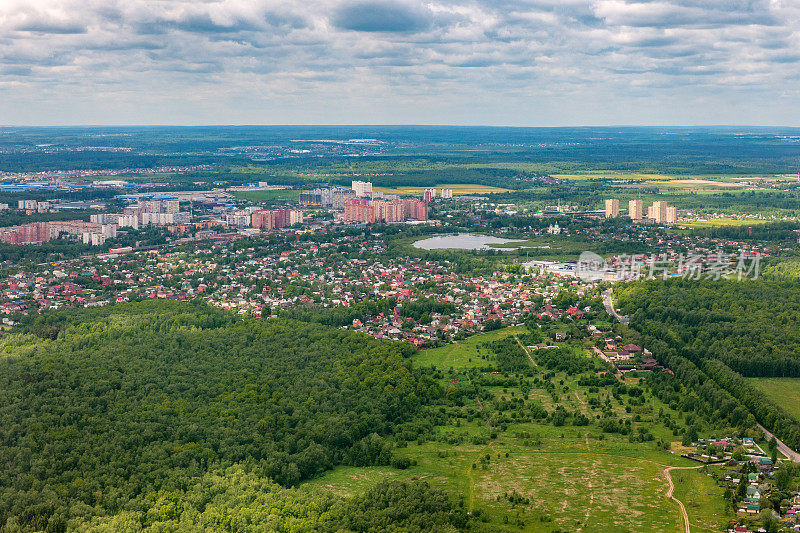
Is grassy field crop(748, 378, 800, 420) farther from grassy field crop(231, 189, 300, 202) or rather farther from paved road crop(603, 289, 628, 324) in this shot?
grassy field crop(231, 189, 300, 202)

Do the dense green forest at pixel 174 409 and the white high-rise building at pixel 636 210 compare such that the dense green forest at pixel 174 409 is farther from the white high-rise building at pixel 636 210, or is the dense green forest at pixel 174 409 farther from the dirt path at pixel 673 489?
the white high-rise building at pixel 636 210

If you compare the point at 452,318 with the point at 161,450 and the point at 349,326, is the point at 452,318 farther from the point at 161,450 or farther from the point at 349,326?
the point at 161,450

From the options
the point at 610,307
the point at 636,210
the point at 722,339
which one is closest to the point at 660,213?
the point at 636,210

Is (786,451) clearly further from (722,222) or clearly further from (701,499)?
(722,222)

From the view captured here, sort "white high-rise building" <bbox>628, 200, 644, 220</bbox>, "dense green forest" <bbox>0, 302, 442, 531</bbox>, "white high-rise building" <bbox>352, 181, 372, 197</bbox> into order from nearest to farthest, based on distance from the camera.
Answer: "dense green forest" <bbox>0, 302, 442, 531</bbox>, "white high-rise building" <bbox>628, 200, 644, 220</bbox>, "white high-rise building" <bbox>352, 181, 372, 197</bbox>

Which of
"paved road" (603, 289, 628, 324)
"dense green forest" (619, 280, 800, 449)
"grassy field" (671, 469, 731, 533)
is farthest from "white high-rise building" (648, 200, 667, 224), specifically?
"grassy field" (671, 469, 731, 533)

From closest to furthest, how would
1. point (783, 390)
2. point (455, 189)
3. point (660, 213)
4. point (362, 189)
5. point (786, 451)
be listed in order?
point (786, 451)
point (783, 390)
point (660, 213)
point (362, 189)
point (455, 189)
